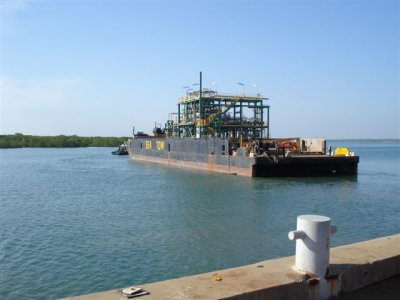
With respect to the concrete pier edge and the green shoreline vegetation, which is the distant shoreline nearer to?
the green shoreline vegetation

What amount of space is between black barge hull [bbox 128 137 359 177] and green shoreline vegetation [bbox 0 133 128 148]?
9916cm

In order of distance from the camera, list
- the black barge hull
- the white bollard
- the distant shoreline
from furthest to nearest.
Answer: the distant shoreline
the black barge hull
the white bollard

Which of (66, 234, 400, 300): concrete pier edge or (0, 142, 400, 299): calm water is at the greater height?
(66, 234, 400, 300): concrete pier edge

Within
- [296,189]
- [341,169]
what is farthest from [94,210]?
[341,169]

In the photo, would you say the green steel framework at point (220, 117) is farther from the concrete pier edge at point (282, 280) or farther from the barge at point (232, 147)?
the concrete pier edge at point (282, 280)

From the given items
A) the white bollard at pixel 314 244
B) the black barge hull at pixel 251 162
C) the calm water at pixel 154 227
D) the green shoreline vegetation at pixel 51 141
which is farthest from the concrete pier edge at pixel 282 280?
the green shoreline vegetation at pixel 51 141

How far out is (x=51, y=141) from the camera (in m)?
136

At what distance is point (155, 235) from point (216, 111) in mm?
37201

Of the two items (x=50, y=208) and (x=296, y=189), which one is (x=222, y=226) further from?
(x=296, y=189)

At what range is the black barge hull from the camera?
33406 millimetres

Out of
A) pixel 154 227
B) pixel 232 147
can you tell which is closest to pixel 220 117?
pixel 232 147

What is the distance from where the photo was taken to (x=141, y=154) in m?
62.6

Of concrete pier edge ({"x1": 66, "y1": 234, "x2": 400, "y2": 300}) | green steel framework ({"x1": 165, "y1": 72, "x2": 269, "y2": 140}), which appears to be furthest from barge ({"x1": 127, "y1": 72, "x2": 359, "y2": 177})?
concrete pier edge ({"x1": 66, "y1": 234, "x2": 400, "y2": 300})

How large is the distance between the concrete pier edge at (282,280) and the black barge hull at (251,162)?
90.4ft
